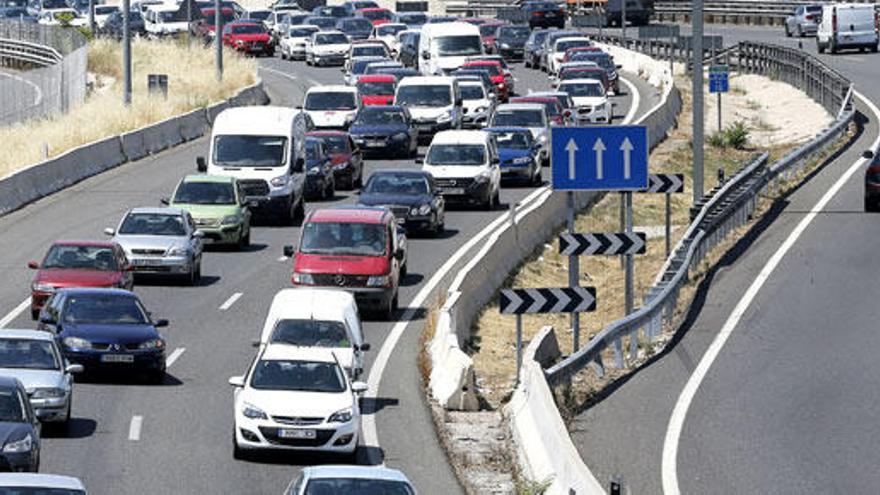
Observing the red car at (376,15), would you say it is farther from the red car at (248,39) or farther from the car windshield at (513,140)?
the car windshield at (513,140)

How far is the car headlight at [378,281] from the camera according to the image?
119 feet

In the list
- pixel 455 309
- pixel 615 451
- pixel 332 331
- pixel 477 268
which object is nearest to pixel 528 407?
pixel 615 451

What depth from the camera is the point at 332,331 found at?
29938 millimetres

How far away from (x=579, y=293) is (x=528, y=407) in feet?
14.5

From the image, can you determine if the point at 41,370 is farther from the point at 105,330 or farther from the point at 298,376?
the point at 105,330

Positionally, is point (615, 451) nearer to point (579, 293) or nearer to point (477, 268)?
point (579, 293)

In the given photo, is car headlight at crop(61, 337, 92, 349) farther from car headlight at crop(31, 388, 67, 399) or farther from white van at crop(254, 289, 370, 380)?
car headlight at crop(31, 388, 67, 399)

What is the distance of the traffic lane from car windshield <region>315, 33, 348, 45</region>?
51.7 meters

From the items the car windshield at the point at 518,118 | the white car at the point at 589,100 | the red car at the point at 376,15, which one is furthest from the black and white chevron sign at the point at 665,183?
the red car at the point at 376,15

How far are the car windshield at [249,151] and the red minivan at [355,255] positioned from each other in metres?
9.60

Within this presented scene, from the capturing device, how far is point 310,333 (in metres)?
30.0

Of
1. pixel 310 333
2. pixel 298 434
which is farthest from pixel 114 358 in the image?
pixel 298 434

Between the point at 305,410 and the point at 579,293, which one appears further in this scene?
the point at 579,293

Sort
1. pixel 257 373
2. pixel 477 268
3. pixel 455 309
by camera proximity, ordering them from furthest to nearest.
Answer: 1. pixel 477 268
2. pixel 455 309
3. pixel 257 373
